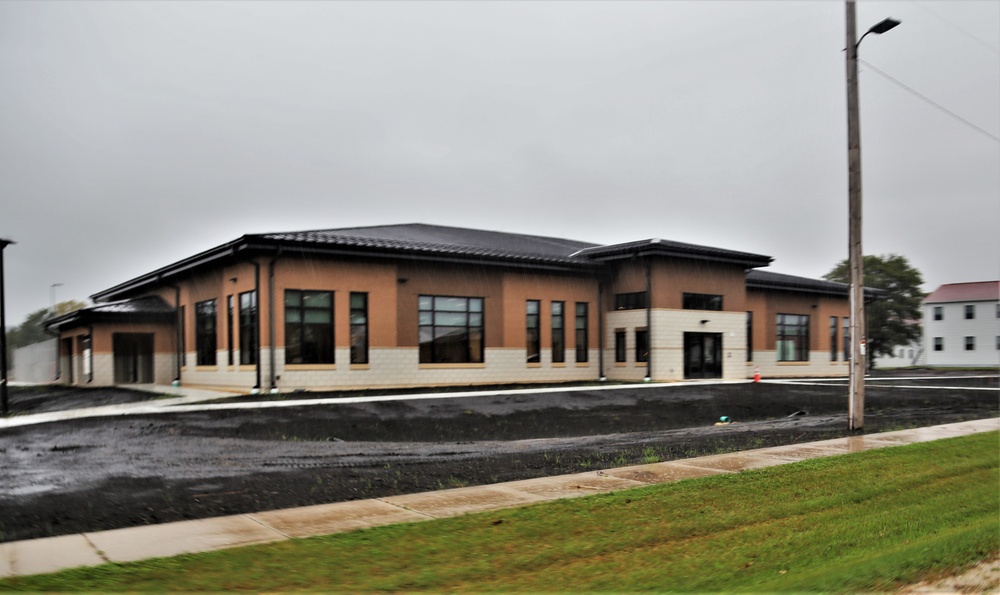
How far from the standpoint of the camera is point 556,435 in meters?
15.7

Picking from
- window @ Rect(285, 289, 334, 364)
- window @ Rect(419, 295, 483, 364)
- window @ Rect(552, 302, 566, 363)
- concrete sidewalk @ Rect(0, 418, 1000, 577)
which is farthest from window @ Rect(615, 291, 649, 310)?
concrete sidewalk @ Rect(0, 418, 1000, 577)

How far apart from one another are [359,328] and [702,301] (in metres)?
15.3

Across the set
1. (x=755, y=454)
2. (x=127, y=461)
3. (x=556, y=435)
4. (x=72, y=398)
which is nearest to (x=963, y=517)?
(x=755, y=454)

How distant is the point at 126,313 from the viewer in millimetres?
32656

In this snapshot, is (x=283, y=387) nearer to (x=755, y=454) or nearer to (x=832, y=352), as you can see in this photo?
(x=755, y=454)

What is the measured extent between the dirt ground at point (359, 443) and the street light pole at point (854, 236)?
3.28ft

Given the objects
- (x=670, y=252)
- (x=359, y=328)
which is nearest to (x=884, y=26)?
(x=670, y=252)

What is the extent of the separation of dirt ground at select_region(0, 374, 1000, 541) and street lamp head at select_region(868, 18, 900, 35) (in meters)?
8.13

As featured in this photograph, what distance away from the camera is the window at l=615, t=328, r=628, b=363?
107 feet

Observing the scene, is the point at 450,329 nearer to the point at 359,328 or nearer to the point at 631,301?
the point at 359,328

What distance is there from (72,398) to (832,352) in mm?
37246

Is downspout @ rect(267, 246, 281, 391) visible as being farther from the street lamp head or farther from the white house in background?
the white house in background

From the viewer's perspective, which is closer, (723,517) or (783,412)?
(723,517)

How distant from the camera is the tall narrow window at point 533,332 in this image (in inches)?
1212
